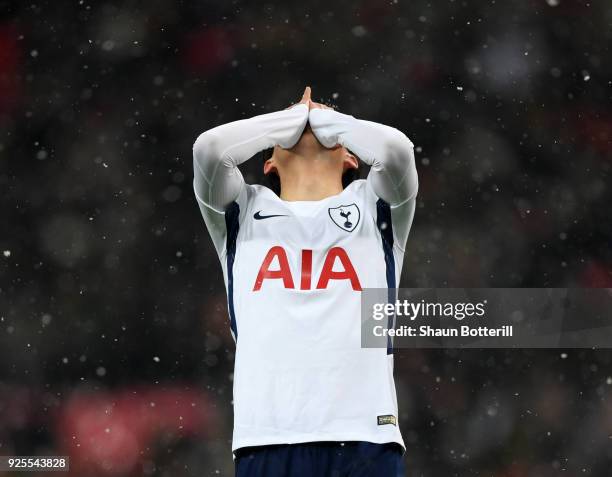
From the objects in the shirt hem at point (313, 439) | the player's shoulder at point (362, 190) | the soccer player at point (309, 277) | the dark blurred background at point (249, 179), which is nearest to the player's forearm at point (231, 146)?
the soccer player at point (309, 277)

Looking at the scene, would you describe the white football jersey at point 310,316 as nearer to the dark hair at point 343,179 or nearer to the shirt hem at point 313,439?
the shirt hem at point 313,439

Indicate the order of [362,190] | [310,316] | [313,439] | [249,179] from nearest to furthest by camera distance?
[313,439]
[310,316]
[362,190]
[249,179]

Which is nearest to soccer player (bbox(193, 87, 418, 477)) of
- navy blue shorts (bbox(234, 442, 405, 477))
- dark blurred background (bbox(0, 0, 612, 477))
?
navy blue shorts (bbox(234, 442, 405, 477))

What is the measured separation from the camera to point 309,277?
2.98 m

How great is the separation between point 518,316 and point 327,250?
2990 millimetres

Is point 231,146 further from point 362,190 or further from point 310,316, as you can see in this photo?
point 310,316

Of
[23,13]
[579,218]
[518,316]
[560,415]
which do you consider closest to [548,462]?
[560,415]

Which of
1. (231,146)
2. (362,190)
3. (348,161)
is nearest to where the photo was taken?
(231,146)

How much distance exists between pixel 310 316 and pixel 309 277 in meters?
0.13

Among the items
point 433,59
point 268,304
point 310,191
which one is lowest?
point 268,304

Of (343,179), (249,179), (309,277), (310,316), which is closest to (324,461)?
(310,316)

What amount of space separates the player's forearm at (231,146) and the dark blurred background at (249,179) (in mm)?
2972

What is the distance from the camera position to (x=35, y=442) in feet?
19.0

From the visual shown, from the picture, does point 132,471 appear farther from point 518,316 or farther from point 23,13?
point 23,13
